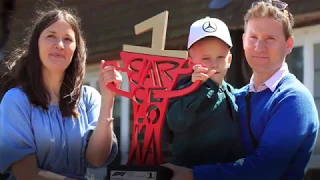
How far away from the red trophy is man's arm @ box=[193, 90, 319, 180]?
274 mm

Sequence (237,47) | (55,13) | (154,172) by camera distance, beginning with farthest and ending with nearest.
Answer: (237,47) < (55,13) < (154,172)

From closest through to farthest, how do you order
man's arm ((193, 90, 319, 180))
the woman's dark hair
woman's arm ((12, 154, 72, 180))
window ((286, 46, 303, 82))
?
man's arm ((193, 90, 319, 180)) → woman's arm ((12, 154, 72, 180)) → the woman's dark hair → window ((286, 46, 303, 82))

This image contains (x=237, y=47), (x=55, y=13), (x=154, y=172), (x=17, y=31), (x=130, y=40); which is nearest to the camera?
(x=154, y=172)

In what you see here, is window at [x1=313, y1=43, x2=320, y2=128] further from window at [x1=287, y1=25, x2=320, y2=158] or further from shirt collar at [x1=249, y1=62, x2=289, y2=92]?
Answer: shirt collar at [x1=249, y1=62, x2=289, y2=92]

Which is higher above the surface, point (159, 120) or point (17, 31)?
point (17, 31)

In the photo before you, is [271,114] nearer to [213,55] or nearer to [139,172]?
[213,55]

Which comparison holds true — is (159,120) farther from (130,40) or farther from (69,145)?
(130,40)

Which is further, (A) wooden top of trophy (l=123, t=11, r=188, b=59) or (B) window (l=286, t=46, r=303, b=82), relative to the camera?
(B) window (l=286, t=46, r=303, b=82)

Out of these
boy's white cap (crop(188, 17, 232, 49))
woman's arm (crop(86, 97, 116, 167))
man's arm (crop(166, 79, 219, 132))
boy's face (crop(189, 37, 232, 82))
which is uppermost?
boy's white cap (crop(188, 17, 232, 49))

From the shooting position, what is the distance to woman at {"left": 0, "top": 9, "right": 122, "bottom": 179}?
252 cm

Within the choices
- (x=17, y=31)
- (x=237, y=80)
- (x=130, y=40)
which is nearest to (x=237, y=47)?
(x=237, y=80)

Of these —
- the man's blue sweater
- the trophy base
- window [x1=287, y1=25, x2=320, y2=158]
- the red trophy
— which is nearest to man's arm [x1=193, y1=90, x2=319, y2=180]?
the man's blue sweater

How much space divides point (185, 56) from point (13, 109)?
74 cm

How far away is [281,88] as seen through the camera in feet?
7.61
